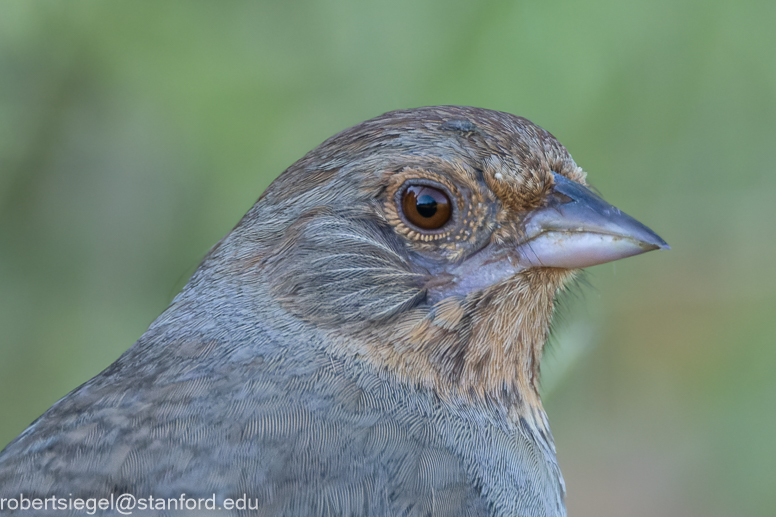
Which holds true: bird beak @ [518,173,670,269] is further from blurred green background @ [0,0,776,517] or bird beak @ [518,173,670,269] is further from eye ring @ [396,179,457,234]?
blurred green background @ [0,0,776,517]

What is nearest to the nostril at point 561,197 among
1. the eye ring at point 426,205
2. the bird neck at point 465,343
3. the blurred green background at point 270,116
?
the bird neck at point 465,343

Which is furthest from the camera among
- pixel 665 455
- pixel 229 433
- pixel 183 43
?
pixel 665 455

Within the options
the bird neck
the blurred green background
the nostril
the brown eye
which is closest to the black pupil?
the brown eye

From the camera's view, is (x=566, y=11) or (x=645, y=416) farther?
(x=645, y=416)

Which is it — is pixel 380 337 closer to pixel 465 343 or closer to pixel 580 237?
pixel 465 343

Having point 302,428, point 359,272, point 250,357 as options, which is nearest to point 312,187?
point 359,272

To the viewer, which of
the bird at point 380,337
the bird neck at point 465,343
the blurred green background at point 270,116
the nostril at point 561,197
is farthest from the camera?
the blurred green background at point 270,116

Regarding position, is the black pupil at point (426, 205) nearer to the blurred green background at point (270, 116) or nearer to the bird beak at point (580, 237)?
the bird beak at point (580, 237)

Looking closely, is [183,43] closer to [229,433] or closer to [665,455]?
[229,433]

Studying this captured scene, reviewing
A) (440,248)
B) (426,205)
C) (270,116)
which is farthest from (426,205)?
(270,116)
